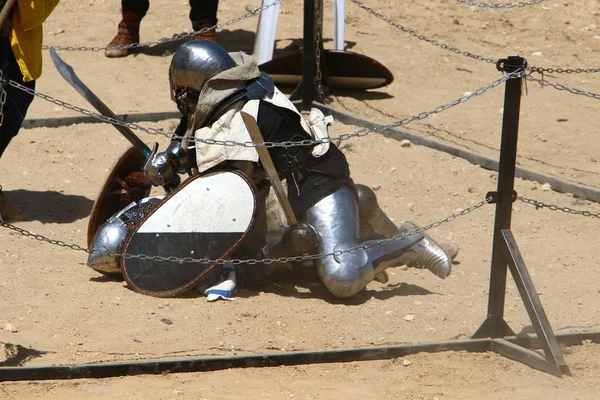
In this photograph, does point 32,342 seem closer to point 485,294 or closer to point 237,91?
point 237,91

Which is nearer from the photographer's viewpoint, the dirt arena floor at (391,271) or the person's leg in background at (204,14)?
the dirt arena floor at (391,271)

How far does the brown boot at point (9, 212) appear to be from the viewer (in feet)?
21.7

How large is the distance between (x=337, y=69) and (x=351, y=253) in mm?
3916

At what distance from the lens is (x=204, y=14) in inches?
373

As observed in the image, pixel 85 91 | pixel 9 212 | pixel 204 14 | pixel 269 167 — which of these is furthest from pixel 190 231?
pixel 204 14

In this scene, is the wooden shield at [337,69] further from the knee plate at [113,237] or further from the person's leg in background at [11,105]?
the knee plate at [113,237]

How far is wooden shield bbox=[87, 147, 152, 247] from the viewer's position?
5.86 meters

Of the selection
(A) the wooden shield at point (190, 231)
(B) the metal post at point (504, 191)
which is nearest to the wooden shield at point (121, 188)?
(A) the wooden shield at point (190, 231)

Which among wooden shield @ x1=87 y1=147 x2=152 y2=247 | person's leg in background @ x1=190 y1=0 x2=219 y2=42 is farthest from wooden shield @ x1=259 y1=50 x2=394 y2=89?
wooden shield @ x1=87 y1=147 x2=152 y2=247

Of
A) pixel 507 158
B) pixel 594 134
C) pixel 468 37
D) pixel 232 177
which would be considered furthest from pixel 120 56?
pixel 507 158

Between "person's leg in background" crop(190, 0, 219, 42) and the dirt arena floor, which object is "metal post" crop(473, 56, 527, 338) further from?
"person's leg in background" crop(190, 0, 219, 42)

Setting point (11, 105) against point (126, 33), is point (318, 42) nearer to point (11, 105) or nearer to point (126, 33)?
point (126, 33)

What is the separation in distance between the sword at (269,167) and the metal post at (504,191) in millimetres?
1111

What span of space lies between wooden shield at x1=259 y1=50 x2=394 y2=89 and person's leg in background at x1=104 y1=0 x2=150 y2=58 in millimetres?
1590
